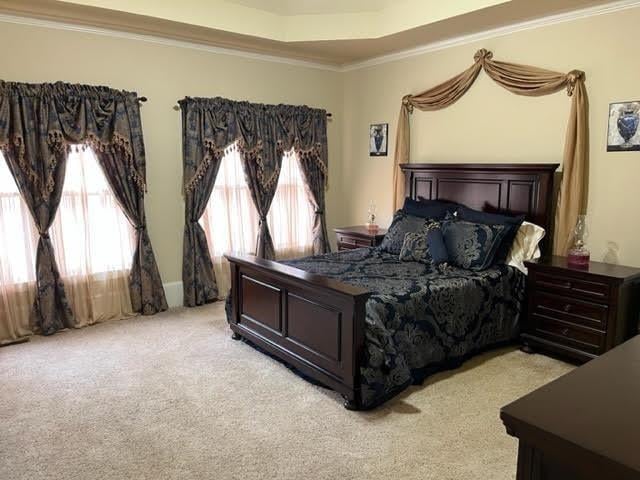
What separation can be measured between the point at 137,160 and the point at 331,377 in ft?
8.93

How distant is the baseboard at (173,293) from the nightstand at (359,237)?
1.81m

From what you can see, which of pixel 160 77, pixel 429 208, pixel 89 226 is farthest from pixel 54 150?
pixel 429 208

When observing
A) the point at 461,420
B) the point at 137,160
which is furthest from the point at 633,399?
the point at 137,160

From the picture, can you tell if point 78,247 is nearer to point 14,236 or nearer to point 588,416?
point 14,236

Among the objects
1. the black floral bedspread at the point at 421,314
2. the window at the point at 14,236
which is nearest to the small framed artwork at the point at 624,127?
the black floral bedspread at the point at 421,314

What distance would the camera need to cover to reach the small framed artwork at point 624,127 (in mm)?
3508

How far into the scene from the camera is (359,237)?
517cm

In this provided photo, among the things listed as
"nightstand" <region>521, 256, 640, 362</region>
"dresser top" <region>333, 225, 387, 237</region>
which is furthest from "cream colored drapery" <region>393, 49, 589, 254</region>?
"dresser top" <region>333, 225, 387, 237</region>

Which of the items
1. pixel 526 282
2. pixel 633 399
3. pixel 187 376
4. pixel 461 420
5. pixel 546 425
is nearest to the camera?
pixel 546 425

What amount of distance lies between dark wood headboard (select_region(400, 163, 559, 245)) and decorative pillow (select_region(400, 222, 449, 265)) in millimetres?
602

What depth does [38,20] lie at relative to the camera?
3.89 meters

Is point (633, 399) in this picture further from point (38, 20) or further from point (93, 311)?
point (38, 20)

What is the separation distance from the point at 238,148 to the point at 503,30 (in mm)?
2720

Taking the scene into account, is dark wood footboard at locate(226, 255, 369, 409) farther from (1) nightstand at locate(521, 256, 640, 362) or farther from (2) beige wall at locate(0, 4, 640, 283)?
(1) nightstand at locate(521, 256, 640, 362)
